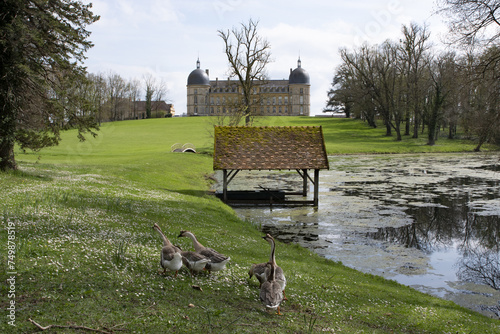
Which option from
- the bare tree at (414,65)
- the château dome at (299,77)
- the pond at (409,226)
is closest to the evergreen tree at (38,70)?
the pond at (409,226)

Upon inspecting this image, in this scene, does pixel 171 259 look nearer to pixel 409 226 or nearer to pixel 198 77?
pixel 409 226

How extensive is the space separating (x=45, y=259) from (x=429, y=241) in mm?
16415

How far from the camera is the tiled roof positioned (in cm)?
2695

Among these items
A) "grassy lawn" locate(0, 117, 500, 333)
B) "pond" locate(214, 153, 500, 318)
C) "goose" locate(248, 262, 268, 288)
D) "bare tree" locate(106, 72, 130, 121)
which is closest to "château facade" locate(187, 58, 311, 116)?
"bare tree" locate(106, 72, 130, 121)

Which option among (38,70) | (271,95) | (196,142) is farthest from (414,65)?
(271,95)

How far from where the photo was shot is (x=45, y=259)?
9328 mm

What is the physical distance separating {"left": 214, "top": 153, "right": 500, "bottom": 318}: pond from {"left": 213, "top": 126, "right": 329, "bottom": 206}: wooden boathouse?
1.65 metres

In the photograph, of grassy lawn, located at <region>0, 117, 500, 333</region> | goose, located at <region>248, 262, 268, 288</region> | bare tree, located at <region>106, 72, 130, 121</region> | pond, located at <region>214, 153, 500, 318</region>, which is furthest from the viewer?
bare tree, located at <region>106, 72, 130, 121</region>

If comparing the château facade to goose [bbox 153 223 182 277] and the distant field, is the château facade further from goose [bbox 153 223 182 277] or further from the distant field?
goose [bbox 153 223 182 277]

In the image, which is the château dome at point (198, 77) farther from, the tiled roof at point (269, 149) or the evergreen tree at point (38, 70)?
the evergreen tree at point (38, 70)

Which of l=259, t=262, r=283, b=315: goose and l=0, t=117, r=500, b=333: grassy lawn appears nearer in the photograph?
l=0, t=117, r=500, b=333: grassy lawn

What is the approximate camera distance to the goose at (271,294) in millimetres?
8133

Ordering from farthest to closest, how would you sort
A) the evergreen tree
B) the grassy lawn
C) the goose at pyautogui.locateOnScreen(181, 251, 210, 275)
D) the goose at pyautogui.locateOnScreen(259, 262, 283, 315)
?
the evergreen tree
the goose at pyautogui.locateOnScreen(181, 251, 210, 275)
the goose at pyautogui.locateOnScreen(259, 262, 283, 315)
the grassy lawn

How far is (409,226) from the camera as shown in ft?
71.8
